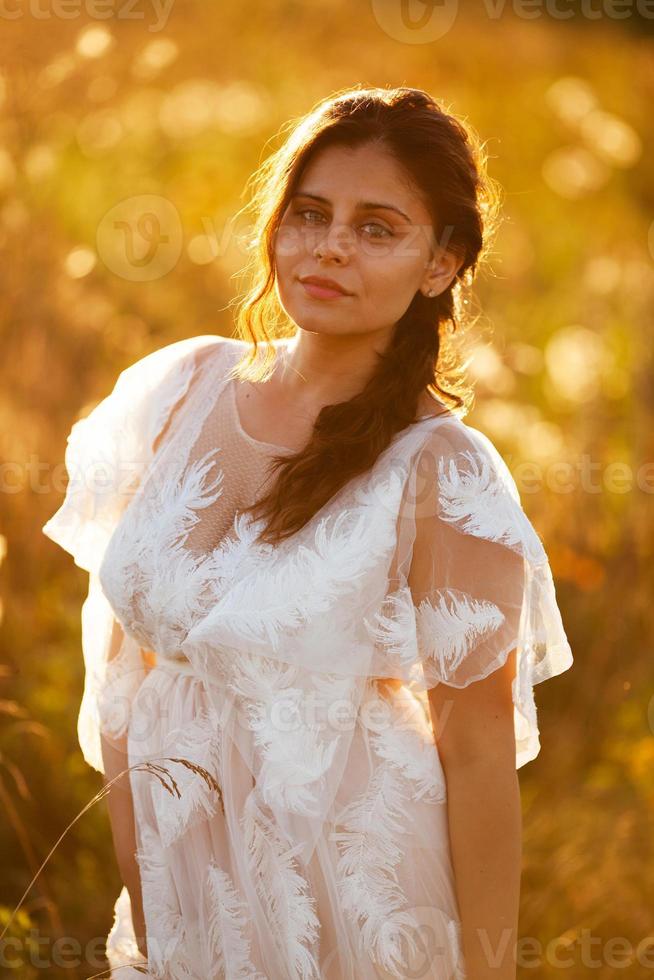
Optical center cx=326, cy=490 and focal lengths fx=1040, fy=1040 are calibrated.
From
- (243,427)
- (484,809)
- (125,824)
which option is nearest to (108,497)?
(243,427)

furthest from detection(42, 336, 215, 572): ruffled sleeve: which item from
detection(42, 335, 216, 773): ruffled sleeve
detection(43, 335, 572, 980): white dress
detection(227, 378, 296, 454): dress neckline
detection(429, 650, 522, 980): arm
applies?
detection(429, 650, 522, 980): arm

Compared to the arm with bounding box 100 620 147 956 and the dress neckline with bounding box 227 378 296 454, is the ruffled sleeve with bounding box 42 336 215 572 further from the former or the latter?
the arm with bounding box 100 620 147 956

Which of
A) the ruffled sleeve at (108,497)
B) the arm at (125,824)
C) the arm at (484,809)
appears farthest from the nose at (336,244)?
the arm at (125,824)

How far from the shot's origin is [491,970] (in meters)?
1.85

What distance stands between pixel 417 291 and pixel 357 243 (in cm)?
21

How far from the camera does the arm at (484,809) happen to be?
6.01 feet

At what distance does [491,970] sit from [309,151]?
1.53 metres

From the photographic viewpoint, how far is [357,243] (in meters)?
1.89

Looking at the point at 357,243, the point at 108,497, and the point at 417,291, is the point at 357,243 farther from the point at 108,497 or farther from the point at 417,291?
the point at 108,497

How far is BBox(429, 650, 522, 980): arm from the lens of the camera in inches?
72.1

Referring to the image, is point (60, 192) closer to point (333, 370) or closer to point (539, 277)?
point (539, 277)

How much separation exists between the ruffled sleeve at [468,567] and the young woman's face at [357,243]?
0.28m

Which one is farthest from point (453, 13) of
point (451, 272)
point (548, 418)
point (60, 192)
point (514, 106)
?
point (451, 272)

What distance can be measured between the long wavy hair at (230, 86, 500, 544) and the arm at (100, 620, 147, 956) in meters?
0.62
